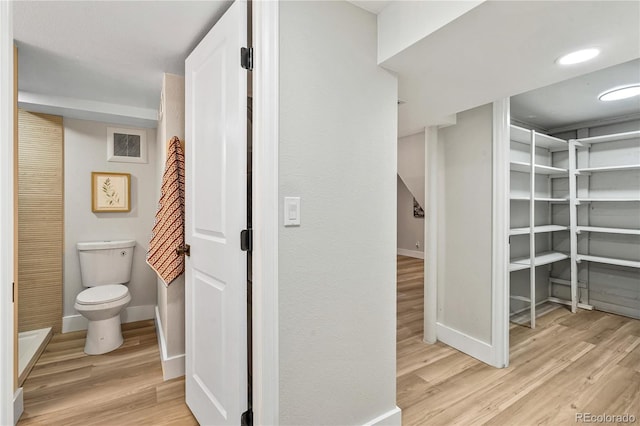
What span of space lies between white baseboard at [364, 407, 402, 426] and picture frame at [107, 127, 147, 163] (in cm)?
308

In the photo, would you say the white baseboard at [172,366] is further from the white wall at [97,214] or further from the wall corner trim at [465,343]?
the wall corner trim at [465,343]

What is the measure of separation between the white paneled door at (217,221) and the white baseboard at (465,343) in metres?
1.96

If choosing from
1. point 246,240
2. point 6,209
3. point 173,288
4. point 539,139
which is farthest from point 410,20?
point 539,139

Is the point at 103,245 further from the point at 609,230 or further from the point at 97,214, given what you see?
the point at 609,230

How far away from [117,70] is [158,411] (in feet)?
7.32

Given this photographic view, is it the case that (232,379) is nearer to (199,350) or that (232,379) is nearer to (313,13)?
(199,350)

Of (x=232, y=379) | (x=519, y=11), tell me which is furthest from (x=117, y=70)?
(x=519, y=11)

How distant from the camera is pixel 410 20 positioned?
135 cm

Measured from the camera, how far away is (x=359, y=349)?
4.93 ft

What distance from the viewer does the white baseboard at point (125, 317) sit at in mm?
2818

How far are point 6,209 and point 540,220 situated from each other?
464 centimetres

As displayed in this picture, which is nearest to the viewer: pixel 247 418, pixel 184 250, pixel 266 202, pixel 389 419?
pixel 266 202

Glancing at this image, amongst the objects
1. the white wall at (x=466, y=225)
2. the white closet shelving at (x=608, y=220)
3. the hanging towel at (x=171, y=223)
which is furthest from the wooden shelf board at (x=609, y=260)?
the hanging towel at (x=171, y=223)

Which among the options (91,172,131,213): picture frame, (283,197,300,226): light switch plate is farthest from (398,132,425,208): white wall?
(91,172,131,213): picture frame
